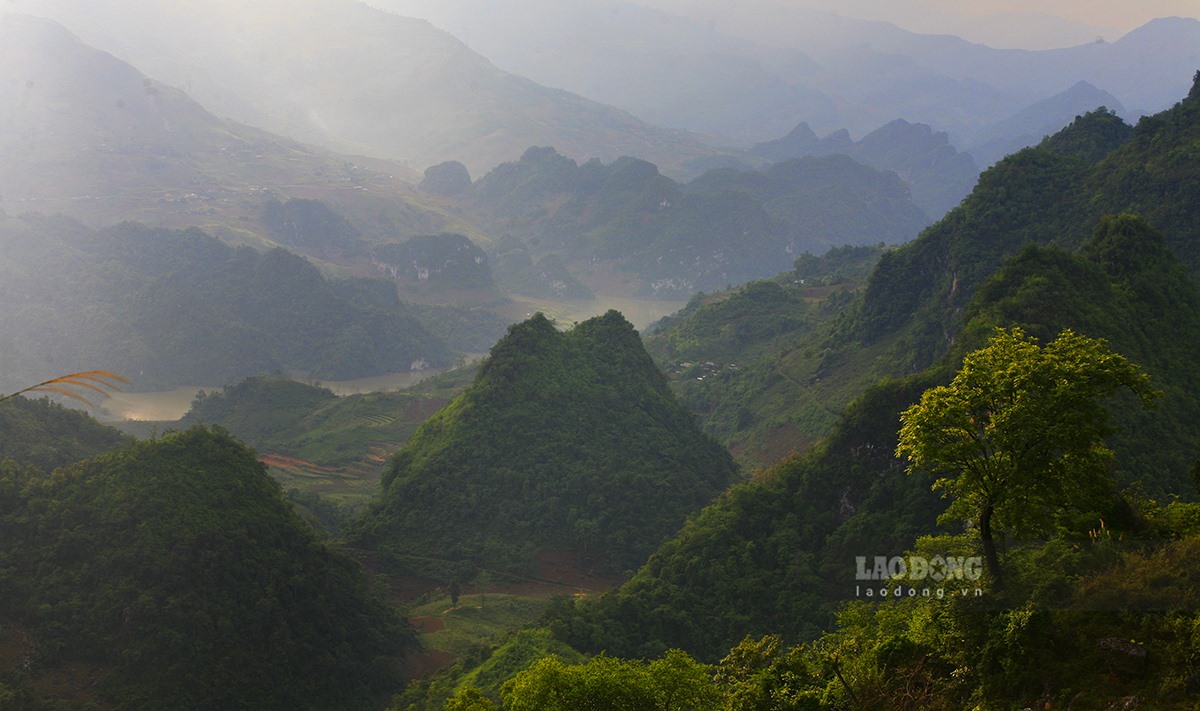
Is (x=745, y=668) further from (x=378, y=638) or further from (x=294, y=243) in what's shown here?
(x=294, y=243)

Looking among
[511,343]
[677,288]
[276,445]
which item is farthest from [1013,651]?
[677,288]

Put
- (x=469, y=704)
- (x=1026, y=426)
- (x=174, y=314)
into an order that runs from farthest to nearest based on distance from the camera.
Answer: (x=174, y=314)
(x=469, y=704)
(x=1026, y=426)

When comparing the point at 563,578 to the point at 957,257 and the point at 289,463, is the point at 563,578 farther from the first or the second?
the point at 957,257

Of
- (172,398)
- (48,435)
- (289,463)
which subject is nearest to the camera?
(48,435)

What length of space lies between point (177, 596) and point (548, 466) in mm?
22944

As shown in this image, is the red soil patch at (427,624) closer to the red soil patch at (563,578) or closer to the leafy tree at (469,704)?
the red soil patch at (563,578)

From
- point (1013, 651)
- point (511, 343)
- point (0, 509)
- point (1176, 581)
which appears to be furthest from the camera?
point (511, 343)

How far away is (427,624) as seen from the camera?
39.4 metres

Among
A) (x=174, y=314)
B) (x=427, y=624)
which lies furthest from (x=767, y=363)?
(x=174, y=314)

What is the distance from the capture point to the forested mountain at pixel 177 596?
2842 centimetres

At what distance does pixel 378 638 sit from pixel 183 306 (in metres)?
85.6

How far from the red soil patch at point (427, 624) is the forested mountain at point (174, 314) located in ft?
235

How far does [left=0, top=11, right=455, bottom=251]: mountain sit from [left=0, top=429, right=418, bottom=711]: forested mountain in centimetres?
12050

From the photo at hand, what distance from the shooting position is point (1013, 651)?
15.0 meters
